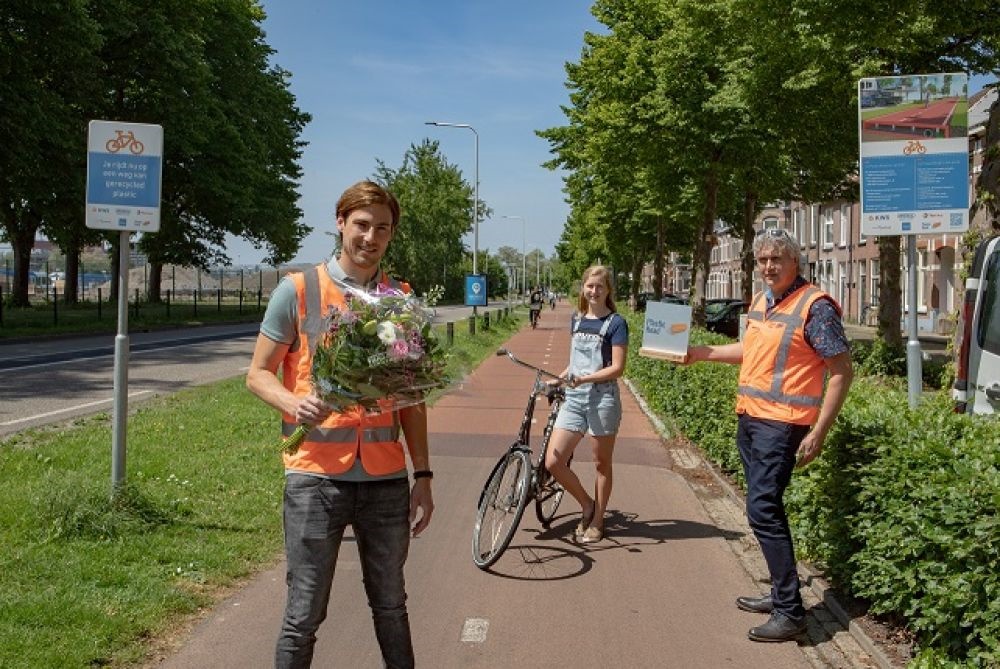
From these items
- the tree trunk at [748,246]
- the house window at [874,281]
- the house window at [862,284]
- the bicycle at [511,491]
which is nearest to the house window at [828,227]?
the house window at [862,284]

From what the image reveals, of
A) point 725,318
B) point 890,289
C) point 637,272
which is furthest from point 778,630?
point 637,272

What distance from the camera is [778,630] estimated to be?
4.52 meters

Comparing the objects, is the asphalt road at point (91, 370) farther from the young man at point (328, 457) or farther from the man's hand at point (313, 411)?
the man's hand at point (313, 411)

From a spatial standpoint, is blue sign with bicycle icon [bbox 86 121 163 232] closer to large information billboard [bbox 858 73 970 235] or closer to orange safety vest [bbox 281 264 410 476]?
orange safety vest [bbox 281 264 410 476]

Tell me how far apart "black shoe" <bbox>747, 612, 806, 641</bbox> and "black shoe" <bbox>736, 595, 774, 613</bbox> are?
27cm

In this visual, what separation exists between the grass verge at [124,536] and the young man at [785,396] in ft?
4.84

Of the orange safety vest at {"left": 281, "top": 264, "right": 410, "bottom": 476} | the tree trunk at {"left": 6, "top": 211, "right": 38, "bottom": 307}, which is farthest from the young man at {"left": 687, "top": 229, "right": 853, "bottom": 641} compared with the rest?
the tree trunk at {"left": 6, "top": 211, "right": 38, "bottom": 307}

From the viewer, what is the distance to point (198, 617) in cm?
460

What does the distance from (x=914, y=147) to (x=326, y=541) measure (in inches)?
196

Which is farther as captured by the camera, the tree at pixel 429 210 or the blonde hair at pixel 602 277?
the tree at pixel 429 210

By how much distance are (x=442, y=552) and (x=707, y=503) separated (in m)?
2.65

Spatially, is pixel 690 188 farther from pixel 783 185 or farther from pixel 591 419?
pixel 591 419

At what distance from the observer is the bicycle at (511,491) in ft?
18.6

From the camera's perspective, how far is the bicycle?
5.66 m
